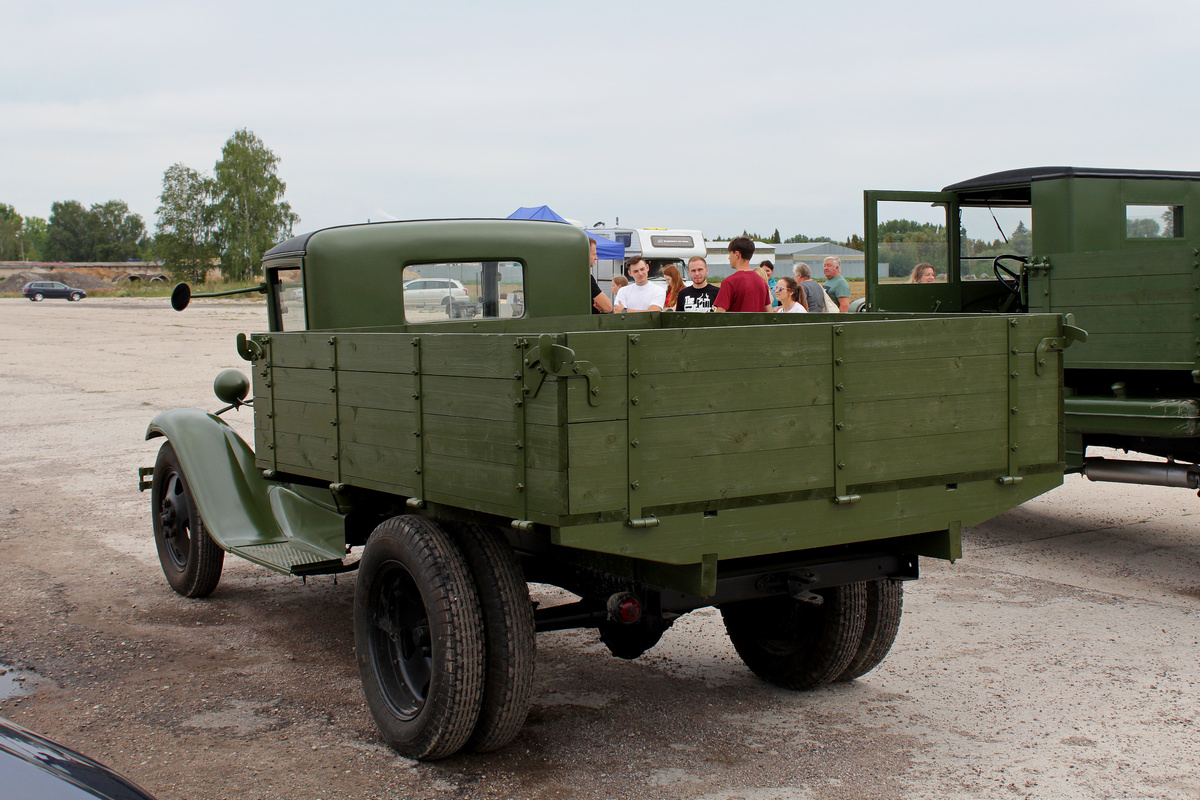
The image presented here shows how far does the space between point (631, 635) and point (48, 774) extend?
223 centimetres

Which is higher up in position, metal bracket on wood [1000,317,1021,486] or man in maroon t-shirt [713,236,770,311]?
man in maroon t-shirt [713,236,770,311]

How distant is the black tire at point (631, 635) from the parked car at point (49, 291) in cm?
6845

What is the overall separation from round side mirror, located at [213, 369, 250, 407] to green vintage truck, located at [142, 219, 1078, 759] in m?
1.46

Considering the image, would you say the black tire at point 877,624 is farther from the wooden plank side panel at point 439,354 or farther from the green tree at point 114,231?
the green tree at point 114,231

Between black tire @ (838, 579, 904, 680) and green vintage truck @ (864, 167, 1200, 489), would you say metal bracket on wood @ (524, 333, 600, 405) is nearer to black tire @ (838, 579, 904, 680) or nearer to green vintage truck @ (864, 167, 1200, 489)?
black tire @ (838, 579, 904, 680)

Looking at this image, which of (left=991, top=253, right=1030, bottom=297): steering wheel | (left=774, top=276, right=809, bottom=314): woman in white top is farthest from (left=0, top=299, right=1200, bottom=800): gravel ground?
(left=774, top=276, right=809, bottom=314): woman in white top

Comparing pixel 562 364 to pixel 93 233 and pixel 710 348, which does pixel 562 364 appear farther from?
pixel 93 233

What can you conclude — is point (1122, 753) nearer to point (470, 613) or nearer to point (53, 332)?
point (470, 613)

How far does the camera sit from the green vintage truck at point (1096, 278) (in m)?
5.91

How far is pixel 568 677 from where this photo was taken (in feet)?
15.0

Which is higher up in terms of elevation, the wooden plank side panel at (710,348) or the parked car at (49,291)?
the parked car at (49,291)

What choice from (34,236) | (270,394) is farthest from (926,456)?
(34,236)

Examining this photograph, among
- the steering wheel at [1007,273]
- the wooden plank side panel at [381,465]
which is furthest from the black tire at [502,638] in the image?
the steering wheel at [1007,273]

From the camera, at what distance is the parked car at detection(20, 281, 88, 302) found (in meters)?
64.4
